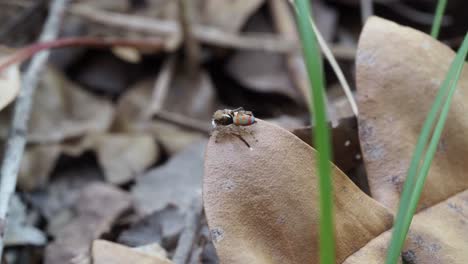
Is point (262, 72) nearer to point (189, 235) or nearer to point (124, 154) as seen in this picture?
point (124, 154)

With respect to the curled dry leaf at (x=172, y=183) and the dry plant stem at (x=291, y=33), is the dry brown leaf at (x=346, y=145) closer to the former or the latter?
the curled dry leaf at (x=172, y=183)

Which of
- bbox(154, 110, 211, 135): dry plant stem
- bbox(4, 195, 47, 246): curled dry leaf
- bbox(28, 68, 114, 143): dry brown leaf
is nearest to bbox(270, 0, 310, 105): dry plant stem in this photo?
bbox(154, 110, 211, 135): dry plant stem

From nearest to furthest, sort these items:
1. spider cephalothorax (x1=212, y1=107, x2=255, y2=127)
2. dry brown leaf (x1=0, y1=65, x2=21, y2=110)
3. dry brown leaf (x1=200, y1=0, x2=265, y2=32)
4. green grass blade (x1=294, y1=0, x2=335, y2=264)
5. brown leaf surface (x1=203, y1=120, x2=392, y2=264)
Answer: green grass blade (x1=294, y1=0, x2=335, y2=264) → brown leaf surface (x1=203, y1=120, x2=392, y2=264) → spider cephalothorax (x1=212, y1=107, x2=255, y2=127) → dry brown leaf (x1=0, y1=65, x2=21, y2=110) → dry brown leaf (x1=200, y1=0, x2=265, y2=32)

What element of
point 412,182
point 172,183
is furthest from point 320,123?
point 172,183

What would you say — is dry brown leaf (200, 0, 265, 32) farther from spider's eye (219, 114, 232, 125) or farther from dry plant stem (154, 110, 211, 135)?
spider's eye (219, 114, 232, 125)

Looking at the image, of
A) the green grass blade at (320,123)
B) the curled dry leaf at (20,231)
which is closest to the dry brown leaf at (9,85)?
the curled dry leaf at (20,231)

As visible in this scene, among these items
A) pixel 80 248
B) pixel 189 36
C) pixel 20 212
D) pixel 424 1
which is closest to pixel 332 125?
pixel 80 248
